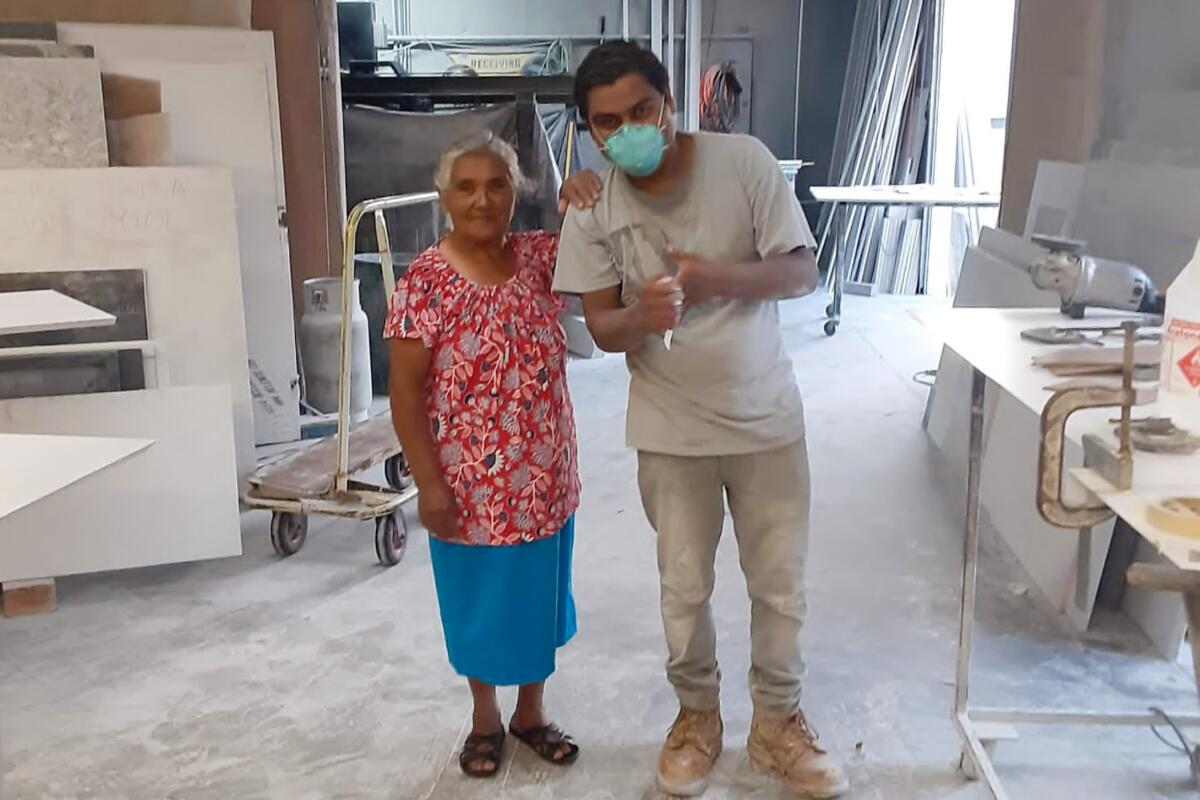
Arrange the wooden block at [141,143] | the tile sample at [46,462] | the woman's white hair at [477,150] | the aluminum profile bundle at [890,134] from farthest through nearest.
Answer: the aluminum profile bundle at [890,134]
the wooden block at [141,143]
the woman's white hair at [477,150]
the tile sample at [46,462]

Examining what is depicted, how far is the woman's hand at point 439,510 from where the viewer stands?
1.96 m

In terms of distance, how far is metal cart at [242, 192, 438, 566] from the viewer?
3.14 meters

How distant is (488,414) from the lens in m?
1.95

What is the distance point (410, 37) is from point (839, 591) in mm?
6854

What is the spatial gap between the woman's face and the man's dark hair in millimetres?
212

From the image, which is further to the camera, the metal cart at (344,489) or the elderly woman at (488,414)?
the metal cart at (344,489)

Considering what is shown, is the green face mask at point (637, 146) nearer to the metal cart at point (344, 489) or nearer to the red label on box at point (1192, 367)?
the red label on box at point (1192, 367)

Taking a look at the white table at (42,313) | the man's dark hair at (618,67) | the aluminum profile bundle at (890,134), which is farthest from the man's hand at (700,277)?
the aluminum profile bundle at (890,134)

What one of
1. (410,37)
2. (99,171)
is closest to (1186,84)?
(99,171)

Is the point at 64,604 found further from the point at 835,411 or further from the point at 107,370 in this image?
the point at 835,411

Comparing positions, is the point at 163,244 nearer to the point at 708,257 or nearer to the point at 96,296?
the point at 96,296

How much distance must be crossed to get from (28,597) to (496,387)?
1.77 metres

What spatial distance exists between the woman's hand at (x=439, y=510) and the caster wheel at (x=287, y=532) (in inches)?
57.2

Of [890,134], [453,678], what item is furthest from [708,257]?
[890,134]
